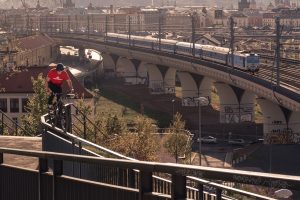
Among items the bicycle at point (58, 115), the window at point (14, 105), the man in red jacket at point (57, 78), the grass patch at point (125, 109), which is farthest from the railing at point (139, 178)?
the grass patch at point (125, 109)

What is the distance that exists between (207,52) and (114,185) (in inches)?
1307

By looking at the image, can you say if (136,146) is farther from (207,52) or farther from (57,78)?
(207,52)

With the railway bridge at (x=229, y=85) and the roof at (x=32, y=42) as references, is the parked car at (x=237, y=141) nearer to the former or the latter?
the railway bridge at (x=229, y=85)

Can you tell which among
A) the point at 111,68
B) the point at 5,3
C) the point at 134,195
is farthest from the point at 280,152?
the point at 5,3

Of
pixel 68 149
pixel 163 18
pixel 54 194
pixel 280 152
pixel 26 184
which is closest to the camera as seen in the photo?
pixel 54 194

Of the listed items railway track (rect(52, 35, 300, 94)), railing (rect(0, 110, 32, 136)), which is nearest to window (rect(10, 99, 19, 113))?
railway track (rect(52, 35, 300, 94))

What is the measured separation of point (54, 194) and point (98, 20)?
83.9m

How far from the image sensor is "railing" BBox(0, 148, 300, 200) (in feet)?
9.42

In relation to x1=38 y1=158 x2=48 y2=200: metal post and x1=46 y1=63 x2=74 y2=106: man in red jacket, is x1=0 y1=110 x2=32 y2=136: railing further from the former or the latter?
x1=38 y1=158 x2=48 y2=200: metal post

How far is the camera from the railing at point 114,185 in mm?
2871

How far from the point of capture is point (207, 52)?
3672 cm

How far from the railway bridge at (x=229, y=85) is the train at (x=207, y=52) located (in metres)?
0.40

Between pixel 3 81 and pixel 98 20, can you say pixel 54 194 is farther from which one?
pixel 98 20

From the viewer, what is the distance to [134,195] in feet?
11.7
